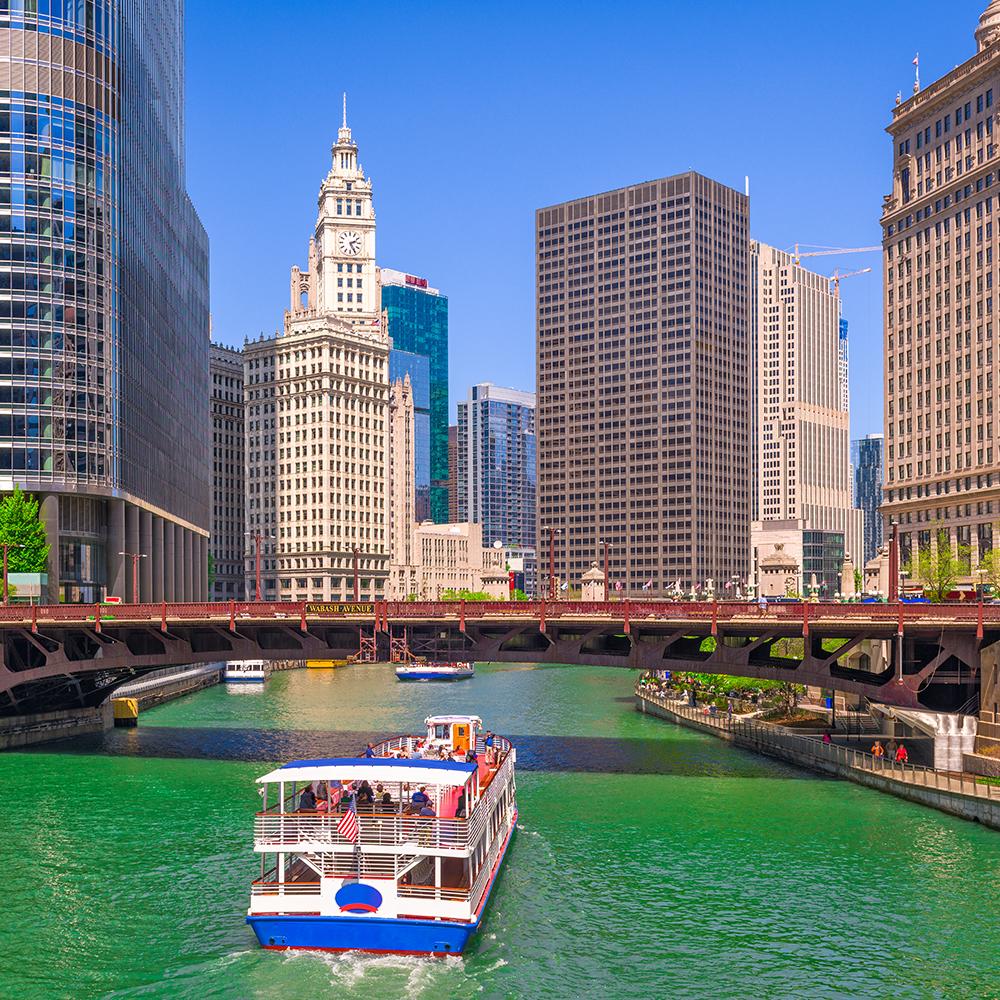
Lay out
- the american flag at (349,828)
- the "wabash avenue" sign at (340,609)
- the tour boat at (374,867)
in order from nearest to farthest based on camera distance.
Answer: the tour boat at (374,867), the american flag at (349,828), the "wabash avenue" sign at (340,609)

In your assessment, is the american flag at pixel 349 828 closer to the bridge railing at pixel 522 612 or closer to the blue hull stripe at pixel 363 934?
the blue hull stripe at pixel 363 934

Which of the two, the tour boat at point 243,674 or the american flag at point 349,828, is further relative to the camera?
the tour boat at point 243,674

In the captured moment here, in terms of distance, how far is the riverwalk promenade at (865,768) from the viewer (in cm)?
6166

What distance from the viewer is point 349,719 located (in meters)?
113

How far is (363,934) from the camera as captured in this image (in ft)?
138

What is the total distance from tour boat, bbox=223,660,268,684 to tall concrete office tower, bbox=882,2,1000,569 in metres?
88.5

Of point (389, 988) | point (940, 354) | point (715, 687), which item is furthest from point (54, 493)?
point (940, 354)

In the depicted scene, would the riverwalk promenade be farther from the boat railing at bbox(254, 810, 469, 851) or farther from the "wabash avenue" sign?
the boat railing at bbox(254, 810, 469, 851)

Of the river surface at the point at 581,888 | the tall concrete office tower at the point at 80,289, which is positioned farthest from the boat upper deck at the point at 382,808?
the tall concrete office tower at the point at 80,289

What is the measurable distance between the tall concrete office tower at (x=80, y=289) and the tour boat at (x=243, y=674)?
23208 millimetres

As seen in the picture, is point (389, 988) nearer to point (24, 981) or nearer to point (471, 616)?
point (24, 981)

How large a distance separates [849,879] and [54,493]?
93.5 meters

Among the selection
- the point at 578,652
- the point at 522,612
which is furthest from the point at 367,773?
the point at 578,652

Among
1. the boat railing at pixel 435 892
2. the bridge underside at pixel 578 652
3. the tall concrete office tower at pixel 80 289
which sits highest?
the tall concrete office tower at pixel 80 289
